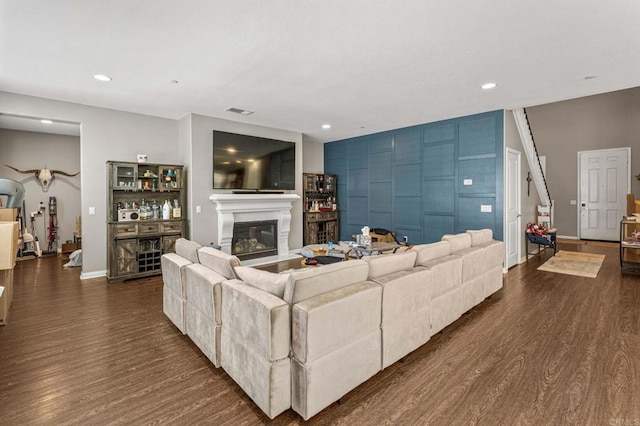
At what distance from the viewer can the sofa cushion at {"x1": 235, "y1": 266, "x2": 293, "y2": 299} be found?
1971 mm

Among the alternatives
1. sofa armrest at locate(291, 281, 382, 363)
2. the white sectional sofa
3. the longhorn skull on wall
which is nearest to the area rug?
the white sectional sofa

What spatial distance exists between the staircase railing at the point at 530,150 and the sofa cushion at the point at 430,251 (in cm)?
345

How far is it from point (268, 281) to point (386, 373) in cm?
114

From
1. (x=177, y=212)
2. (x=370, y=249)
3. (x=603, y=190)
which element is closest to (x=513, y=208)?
(x=370, y=249)

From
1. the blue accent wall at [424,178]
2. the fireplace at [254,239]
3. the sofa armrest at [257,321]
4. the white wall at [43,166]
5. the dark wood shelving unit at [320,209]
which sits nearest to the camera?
the sofa armrest at [257,321]

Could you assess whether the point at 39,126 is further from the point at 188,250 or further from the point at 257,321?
the point at 257,321

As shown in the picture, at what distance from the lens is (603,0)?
226 cm

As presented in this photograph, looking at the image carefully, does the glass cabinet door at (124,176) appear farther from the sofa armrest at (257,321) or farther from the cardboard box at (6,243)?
the sofa armrest at (257,321)

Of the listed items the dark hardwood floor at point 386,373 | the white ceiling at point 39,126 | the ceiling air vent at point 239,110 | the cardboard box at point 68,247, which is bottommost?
the dark hardwood floor at point 386,373

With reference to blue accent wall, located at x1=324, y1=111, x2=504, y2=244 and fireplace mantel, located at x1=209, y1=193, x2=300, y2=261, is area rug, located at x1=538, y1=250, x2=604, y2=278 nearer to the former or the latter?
blue accent wall, located at x1=324, y1=111, x2=504, y2=244

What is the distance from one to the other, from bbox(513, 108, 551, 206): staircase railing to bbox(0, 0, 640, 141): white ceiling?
0.61 m

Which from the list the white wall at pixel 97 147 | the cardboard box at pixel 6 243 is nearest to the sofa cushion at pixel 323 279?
the cardboard box at pixel 6 243

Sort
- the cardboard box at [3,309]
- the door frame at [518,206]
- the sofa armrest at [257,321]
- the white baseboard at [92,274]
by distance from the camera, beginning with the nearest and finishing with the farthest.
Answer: the sofa armrest at [257,321] < the cardboard box at [3,309] < the white baseboard at [92,274] < the door frame at [518,206]

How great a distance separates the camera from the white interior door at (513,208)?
5207mm
